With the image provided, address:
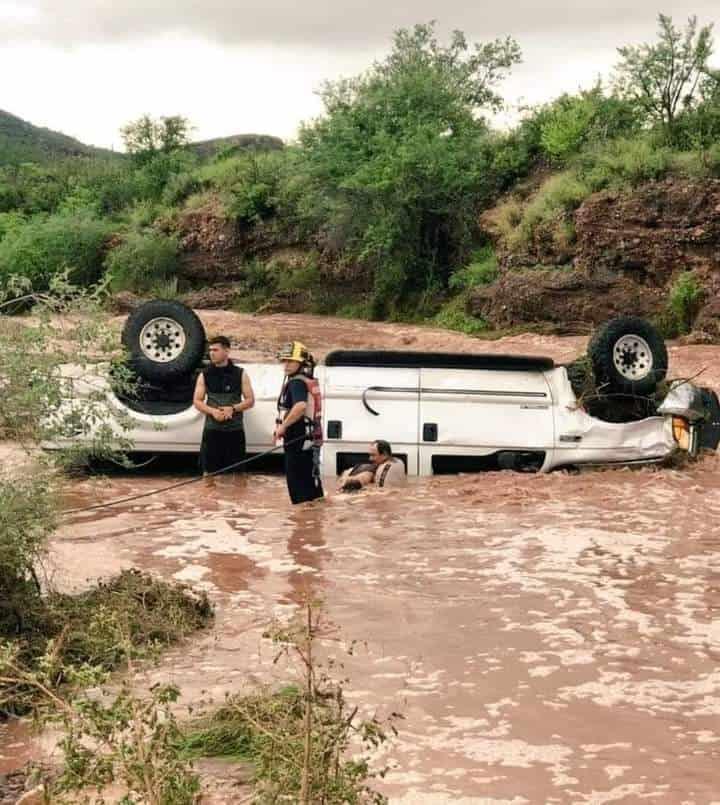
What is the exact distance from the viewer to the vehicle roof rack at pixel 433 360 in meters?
11.8

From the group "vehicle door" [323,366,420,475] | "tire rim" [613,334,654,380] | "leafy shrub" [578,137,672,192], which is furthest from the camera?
"leafy shrub" [578,137,672,192]

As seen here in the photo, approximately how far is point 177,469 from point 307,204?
2025 cm

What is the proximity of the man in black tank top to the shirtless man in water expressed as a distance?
1.12 m

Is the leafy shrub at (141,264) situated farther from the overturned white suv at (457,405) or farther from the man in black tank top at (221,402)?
the man in black tank top at (221,402)

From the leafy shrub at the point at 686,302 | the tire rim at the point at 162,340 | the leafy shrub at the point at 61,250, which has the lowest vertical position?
the tire rim at the point at 162,340

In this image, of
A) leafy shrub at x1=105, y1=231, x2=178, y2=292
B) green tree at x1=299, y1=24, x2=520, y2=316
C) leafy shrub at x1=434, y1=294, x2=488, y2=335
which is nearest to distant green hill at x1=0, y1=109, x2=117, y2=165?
leafy shrub at x1=105, y1=231, x2=178, y2=292

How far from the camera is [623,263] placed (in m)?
24.7

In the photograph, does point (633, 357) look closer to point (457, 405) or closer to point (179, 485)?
point (457, 405)

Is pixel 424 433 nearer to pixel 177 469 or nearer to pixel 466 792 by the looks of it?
pixel 177 469

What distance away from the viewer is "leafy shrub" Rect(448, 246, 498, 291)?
2766 cm

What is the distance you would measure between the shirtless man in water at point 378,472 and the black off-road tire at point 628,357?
231 centimetres

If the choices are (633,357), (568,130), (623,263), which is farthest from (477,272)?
(633,357)

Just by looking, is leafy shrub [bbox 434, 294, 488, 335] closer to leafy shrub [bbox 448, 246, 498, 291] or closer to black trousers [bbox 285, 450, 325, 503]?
leafy shrub [bbox 448, 246, 498, 291]

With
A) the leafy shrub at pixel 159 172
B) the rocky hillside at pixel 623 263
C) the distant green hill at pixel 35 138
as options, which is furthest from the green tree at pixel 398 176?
the distant green hill at pixel 35 138
